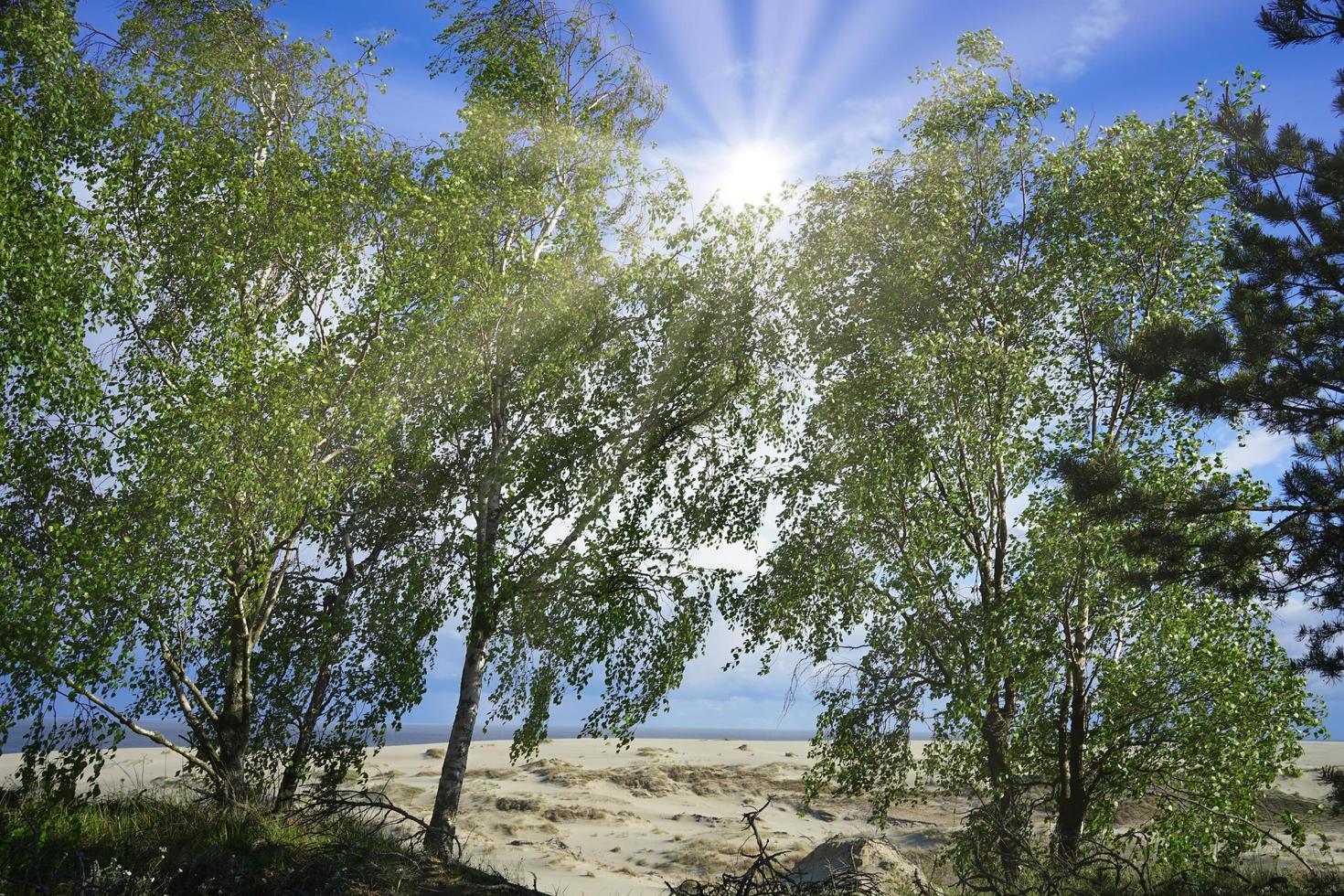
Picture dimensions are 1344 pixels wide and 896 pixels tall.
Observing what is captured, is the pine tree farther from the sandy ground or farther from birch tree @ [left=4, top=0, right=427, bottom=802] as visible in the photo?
birch tree @ [left=4, top=0, right=427, bottom=802]

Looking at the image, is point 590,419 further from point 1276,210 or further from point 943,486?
point 1276,210

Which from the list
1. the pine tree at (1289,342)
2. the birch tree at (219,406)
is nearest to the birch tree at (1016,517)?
the pine tree at (1289,342)

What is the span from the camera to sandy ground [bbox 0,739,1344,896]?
49.2ft

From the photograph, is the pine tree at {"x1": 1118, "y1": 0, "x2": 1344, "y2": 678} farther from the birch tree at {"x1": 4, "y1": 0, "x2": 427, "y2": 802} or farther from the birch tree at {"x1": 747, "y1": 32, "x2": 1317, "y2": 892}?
the birch tree at {"x1": 4, "y1": 0, "x2": 427, "y2": 802}

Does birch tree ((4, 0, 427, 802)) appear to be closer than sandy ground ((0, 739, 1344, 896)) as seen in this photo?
Yes

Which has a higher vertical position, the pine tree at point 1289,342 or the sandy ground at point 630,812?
the pine tree at point 1289,342

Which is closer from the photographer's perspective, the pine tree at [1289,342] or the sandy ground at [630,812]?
the pine tree at [1289,342]

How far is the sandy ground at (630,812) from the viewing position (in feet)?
49.2

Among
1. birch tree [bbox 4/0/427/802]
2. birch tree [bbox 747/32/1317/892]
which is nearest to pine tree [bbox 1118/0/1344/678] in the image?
birch tree [bbox 747/32/1317/892]

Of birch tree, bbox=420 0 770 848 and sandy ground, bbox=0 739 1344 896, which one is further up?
birch tree, bbox=420 0 770 848

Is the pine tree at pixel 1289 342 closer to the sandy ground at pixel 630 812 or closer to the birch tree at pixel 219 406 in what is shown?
the sandy ground at pixel 630 812

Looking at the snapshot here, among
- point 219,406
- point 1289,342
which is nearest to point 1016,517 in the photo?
point 1289,342

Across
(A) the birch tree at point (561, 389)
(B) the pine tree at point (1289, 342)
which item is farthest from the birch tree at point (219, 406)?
(B) the pine tree at point (1289, 342)

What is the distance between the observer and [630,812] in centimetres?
2050
